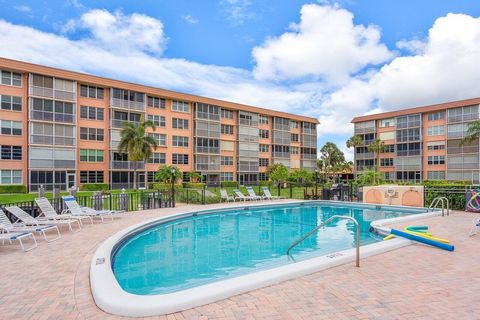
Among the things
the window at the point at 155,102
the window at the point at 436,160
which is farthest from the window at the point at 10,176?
the window at the point at 436,160

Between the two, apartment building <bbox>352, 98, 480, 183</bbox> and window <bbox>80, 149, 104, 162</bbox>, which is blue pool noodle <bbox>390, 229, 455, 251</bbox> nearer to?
window <bbox>80, 149, 104, 162</bbox>

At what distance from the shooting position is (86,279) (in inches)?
214

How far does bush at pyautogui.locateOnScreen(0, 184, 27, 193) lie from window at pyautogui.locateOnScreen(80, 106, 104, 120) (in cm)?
970

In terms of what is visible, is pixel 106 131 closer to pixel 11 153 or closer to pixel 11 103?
pixel 11 103

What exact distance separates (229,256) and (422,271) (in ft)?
16.2

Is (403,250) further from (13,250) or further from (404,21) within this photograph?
(404,21)

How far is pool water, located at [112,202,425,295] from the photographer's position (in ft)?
24.0

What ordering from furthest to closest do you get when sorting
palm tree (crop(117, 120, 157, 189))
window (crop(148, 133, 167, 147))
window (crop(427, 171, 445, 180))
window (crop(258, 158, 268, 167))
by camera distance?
window (crop(258, 158, 268, 167))
window (crop(427, 171, 445, 180))
window (crop(148, 133, 167, 147))
palm tree (crop(117, 120, 157, 189))

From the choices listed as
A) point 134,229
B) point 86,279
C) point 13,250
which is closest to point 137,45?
point 134,229

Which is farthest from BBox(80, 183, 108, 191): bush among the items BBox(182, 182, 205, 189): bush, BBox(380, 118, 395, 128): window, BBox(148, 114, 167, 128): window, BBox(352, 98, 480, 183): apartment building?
BBox(380, 118, 395, 128): window

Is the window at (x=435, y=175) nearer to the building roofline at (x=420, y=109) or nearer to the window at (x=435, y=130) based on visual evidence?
the window at (x=435, y=130)

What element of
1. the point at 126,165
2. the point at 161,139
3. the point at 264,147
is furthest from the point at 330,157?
the point at 126,165

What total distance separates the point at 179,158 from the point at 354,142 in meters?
32.4

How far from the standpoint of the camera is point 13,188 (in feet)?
100
